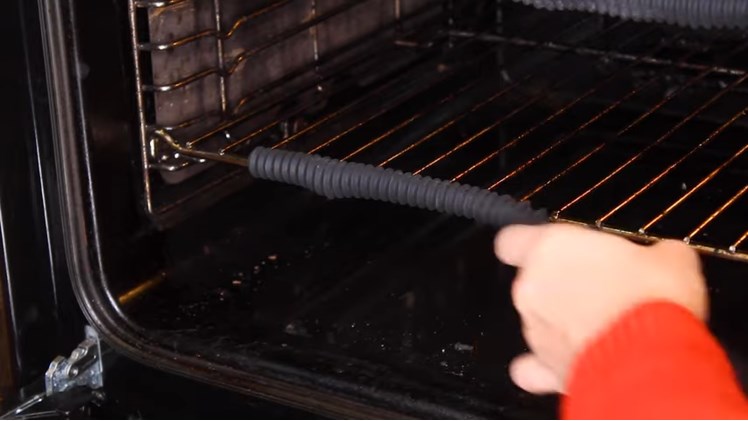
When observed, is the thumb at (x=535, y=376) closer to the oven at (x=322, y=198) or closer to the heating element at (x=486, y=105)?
the oven at (x=322, y=198)

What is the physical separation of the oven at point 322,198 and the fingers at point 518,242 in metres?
0.06

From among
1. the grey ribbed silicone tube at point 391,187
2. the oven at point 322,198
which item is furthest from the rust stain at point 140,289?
the grey ribbed silicone tube at point 391,187

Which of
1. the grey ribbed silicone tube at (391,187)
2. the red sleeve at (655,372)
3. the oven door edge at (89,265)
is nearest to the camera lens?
the red sleeve at (655,372)

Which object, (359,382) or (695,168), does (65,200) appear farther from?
(695,168)

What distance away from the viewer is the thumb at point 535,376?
2.21 ft

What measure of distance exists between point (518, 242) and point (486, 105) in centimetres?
59

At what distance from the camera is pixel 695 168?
113 cm

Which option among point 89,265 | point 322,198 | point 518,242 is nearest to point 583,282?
point 518,242

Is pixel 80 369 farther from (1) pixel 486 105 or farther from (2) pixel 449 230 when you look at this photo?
(1) pixel 486 105

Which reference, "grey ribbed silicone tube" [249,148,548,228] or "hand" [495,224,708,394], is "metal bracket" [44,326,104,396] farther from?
"hand" [495,224,708,394]

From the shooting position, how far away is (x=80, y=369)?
898 mm

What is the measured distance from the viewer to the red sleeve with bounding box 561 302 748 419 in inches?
23.5

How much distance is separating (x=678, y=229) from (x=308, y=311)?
346 millimetres

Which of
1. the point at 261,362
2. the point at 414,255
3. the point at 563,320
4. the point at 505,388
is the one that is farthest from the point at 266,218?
the point at 563,320
